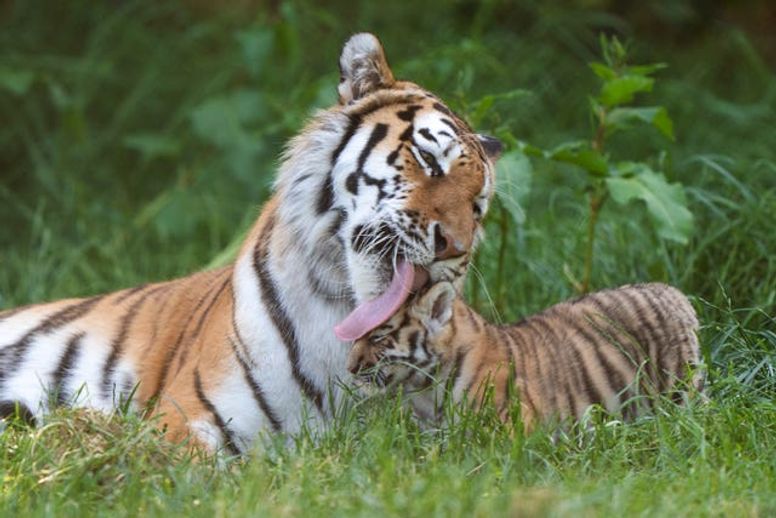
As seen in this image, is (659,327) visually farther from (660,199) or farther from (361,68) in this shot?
(361,68)

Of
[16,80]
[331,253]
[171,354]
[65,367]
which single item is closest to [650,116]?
[331,253]

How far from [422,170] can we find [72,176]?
4.00m

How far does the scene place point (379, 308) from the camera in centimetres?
377

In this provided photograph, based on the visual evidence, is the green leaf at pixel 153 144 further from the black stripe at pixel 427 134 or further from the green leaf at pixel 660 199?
the black stripe at pixel 427 134

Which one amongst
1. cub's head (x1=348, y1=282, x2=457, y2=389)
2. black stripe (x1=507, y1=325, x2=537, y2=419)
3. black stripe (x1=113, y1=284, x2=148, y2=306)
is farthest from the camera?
black stripe (x1=113, y1=284, x2=148, y2=306)

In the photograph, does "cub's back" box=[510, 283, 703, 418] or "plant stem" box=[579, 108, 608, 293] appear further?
"plant stem" box=[579, 108, 608, 293]

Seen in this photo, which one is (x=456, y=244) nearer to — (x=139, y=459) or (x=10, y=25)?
(x=139, y=459)

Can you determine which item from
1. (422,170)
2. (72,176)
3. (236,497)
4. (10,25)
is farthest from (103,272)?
(236,497)

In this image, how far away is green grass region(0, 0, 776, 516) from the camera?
3225 millimetres

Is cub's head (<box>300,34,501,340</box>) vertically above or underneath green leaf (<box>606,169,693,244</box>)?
above

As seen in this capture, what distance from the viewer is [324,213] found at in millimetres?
3889

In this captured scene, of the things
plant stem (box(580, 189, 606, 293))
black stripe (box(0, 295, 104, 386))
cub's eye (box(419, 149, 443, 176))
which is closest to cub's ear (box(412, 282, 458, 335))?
cub's eye (box(419, 149, 443, 176))

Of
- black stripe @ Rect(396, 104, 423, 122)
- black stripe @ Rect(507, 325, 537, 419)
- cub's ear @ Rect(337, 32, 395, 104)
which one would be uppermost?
cub's ear @ Rect(337, 32, 395, 104)

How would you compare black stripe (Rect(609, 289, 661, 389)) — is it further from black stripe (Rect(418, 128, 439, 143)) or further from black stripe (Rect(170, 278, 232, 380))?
black stripe (Rect(170, 278, 232, 380))
